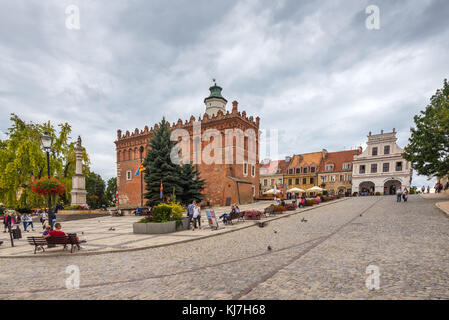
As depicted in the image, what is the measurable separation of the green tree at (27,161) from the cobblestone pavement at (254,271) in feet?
81.6

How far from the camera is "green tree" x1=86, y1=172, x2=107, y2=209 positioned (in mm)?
54188

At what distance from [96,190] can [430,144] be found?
6007 cm

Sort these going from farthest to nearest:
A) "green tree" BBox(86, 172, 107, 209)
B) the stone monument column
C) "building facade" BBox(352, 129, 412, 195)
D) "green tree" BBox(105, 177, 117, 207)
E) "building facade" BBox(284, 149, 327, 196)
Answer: "green tree" BBox(105, 177, 117, 207)
"green tree" BBox(86, 172, 107, 209)
"building facade" BBox(284, 149, 327, 196)
"building facade" BBox(352, 129, 412, 195)
the stone monument column

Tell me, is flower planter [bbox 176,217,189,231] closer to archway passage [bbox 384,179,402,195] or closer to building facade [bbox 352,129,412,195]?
building facade [bbox 352,129,412,195]

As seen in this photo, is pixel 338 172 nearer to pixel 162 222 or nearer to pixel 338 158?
pixel 338 158

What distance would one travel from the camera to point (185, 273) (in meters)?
5.82

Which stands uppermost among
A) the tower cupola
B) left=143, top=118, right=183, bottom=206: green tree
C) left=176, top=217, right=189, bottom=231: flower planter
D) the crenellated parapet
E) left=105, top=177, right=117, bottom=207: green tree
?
the tower cupola

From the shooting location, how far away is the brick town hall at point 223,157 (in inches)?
1299

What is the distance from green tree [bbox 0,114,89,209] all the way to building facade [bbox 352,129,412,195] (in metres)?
49.8

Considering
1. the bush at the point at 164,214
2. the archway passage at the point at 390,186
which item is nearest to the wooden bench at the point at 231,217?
the bush at the point at 164,214

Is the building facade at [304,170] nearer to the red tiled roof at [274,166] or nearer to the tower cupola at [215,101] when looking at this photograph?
the red tiled roof at [274,166]

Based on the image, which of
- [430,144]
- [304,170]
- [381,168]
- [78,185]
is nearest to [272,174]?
[304,170]

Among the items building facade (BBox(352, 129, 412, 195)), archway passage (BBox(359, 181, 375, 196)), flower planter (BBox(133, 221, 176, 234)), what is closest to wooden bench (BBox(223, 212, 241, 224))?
flower planter (BBox(133, 221, 176, 234))
